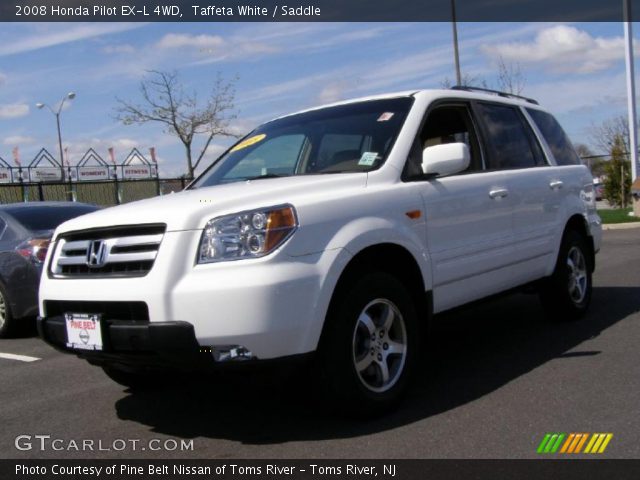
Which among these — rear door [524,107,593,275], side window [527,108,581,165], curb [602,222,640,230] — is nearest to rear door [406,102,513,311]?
rear door [524,107,593,275]

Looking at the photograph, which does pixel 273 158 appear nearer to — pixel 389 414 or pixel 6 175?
pixel 389 414

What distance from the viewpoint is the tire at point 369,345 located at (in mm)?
3551

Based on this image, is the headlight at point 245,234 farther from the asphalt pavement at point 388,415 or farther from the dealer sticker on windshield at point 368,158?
the dealer sticker on windshield at point 368,158

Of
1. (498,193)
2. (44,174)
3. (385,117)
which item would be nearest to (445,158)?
(385,117)

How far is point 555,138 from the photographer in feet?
20.4

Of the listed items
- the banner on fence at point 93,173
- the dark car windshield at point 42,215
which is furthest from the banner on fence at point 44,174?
the dark car windshield at point 42,215

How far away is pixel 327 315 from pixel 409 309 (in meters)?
0.66

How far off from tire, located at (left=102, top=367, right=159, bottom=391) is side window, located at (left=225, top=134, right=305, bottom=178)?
1.50m

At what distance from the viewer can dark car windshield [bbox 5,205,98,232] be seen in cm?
718

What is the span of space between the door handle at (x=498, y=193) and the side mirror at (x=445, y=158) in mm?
648
